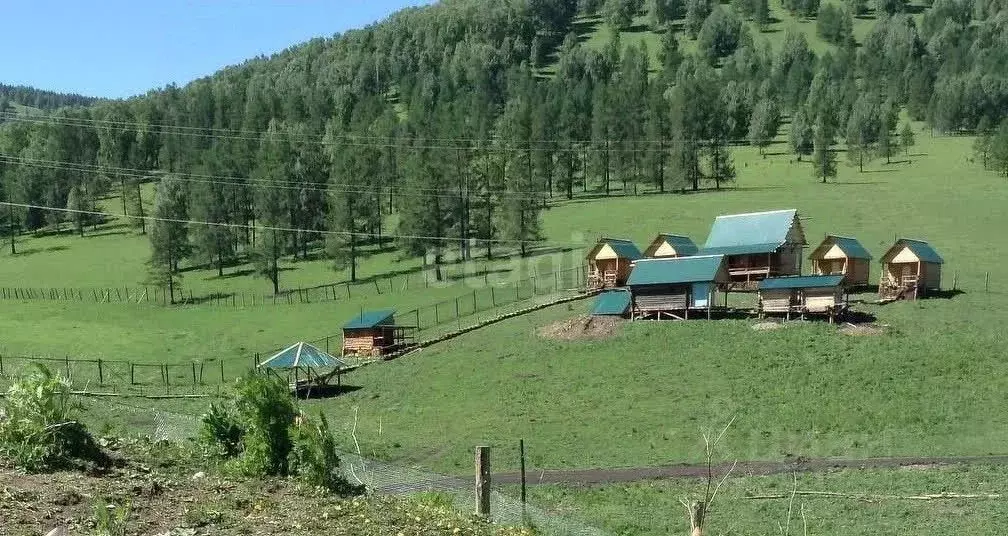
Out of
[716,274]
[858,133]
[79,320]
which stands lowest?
[79,320]

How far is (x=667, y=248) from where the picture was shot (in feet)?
178

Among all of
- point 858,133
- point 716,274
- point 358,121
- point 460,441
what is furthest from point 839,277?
point 358,121

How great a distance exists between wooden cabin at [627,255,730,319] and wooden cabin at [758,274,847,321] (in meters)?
3.10

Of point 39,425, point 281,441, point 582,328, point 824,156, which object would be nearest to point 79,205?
point 824,156

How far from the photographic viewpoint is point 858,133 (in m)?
110

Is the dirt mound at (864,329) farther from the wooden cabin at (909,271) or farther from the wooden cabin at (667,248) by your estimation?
the wooden cabin at (667,248)

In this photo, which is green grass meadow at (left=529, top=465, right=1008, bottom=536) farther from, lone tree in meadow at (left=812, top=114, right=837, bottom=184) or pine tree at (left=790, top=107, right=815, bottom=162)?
pine tree at (left=790, top=107, right=815, bottom=162)

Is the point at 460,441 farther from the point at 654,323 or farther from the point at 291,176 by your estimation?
the point at 291,176

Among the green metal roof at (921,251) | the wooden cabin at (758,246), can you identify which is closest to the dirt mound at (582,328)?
the wooden cabin at (758,246)

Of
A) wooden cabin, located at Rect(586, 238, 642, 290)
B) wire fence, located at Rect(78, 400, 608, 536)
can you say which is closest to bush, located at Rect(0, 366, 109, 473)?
wire fence, located at Rect(78, 400, 608, 536)

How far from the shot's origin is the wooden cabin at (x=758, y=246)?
5128 cm

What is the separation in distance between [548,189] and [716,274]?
59058mm

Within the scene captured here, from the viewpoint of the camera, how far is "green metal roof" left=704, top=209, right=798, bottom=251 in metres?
51.9

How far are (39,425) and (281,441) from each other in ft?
9.72
